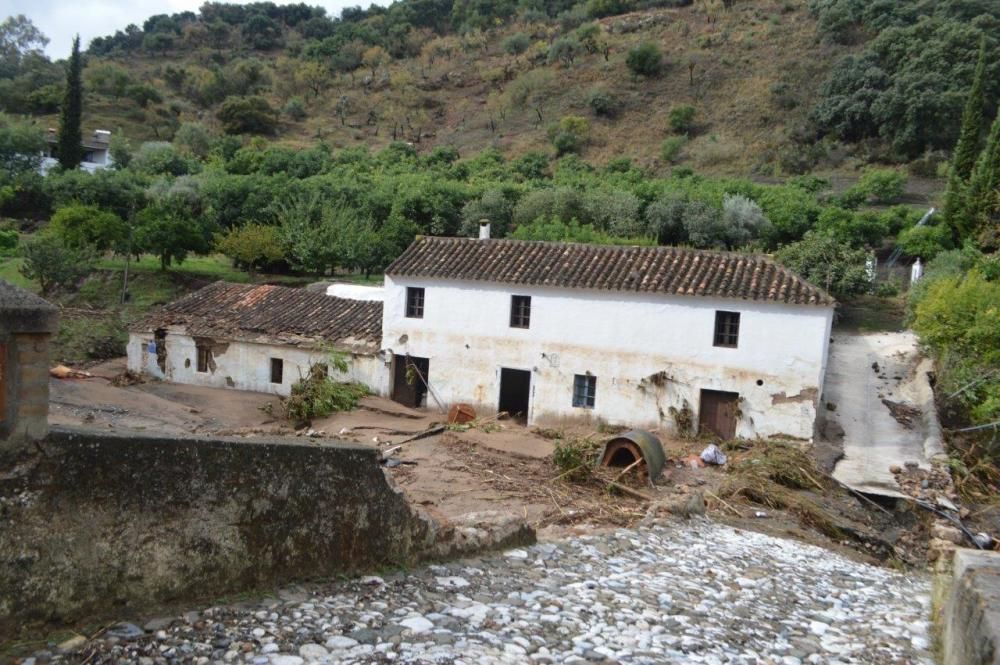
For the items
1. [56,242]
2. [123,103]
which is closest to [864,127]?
[56,242]

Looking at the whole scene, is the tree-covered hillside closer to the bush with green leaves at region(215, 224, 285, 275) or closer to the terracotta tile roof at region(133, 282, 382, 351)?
the bush with green leaves at region(215, 224, 285, 275)

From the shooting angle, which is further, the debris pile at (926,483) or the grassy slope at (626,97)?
the grassy slope at (626,97)

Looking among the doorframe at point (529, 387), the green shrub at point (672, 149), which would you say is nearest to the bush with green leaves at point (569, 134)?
the green shrub at point (672, 149)

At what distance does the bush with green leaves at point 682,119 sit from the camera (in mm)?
64562

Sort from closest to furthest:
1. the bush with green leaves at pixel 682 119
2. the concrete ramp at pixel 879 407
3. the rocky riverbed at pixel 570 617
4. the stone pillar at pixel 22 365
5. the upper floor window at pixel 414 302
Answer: the stone pillar at pixel 22 365
the rocky riverbed at pixel 570 617
the concrete ramp at pixel 879 407
the upper floor window at pixel 414 302
the bush with green leaves at pixel 682 119

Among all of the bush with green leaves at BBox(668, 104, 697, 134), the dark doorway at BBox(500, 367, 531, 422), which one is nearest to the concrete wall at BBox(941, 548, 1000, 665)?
the dark doorway at BBox(500, 367, 531, 422)

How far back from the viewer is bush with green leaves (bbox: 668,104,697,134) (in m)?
64.6

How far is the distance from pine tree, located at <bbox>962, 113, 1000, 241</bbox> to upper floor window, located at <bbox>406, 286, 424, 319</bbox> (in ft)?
81.8

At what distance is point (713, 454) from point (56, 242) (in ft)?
90.3

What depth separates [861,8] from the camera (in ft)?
242

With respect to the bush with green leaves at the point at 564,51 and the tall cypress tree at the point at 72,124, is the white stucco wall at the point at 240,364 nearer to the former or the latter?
the tall cypress tree at the point at 72,124

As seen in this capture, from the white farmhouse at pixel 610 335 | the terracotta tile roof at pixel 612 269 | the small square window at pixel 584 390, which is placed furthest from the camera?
the small square window at pixel 584 390

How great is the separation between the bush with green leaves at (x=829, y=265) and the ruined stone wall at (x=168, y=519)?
29.3 metres

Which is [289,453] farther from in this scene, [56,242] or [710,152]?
[710,152]
